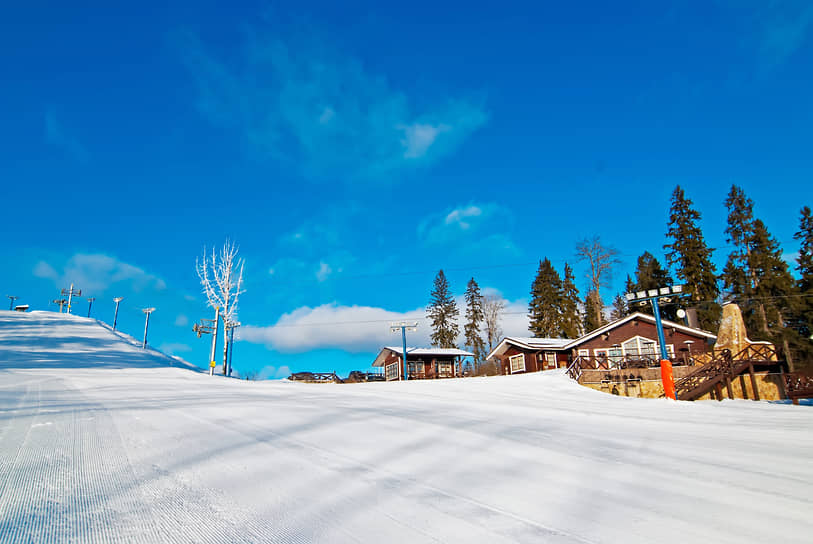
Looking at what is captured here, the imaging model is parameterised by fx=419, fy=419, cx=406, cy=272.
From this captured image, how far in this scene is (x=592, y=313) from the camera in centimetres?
5600

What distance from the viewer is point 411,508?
2.99m

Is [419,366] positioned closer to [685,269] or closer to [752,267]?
[685,269]

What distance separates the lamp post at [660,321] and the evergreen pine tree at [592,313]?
24035 millimetres

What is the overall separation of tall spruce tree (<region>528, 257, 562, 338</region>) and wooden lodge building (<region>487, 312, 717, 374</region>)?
1503 centimetres

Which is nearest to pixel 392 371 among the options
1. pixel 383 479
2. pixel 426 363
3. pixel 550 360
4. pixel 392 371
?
pixel 392 371

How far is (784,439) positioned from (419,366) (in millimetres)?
45286

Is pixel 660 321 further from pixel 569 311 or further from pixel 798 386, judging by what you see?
pixel 569 311

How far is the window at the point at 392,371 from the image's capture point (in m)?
49.5

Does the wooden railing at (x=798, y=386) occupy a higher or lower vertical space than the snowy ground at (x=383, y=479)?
lower

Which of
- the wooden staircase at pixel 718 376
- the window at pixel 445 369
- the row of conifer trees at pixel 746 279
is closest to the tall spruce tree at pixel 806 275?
the row of conifer trees at pixel 746 279

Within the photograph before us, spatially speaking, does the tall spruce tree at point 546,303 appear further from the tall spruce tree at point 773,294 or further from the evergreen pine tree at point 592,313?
the tall spruce tree at point 773,294

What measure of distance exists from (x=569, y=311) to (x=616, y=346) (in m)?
24.4

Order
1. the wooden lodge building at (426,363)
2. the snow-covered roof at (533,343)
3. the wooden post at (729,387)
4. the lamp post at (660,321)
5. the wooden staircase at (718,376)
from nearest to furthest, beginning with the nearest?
the lamp post at (660,321) → the wooden post at (729,387) → the wooden staircase at (718,376) → the snow-covered roof at (533,343) → the wooden lodge building at (426,363)

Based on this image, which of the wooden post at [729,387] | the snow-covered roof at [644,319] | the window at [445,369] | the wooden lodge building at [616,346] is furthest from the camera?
the window at [445,369]
